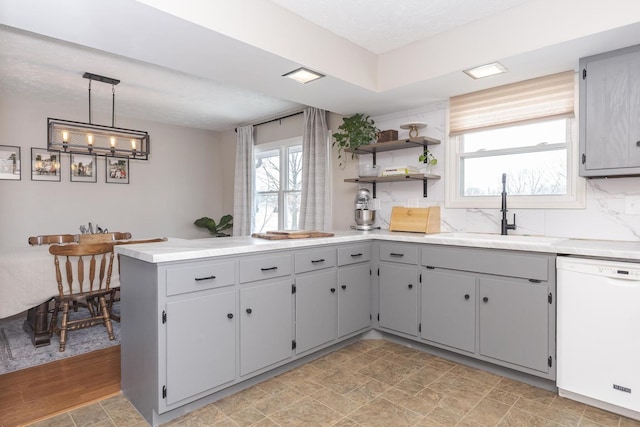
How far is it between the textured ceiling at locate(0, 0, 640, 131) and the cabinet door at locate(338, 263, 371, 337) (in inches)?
62.2

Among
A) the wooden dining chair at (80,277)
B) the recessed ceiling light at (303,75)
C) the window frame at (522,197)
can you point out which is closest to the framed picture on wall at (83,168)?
the wooden dining chair at (80,277)

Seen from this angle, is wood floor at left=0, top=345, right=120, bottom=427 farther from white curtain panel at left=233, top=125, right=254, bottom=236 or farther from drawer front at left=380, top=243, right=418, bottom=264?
white curtain panel at left=233, top=125, right=254, bottom=236

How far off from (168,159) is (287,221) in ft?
6.90

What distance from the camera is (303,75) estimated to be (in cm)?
290

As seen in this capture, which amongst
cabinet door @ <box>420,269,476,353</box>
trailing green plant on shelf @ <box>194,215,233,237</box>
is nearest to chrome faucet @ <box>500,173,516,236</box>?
cabinet door @ <box>420,269,476,353</box>

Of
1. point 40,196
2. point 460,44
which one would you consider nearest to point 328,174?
point 460,44

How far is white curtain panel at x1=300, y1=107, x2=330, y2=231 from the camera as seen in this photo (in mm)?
4344

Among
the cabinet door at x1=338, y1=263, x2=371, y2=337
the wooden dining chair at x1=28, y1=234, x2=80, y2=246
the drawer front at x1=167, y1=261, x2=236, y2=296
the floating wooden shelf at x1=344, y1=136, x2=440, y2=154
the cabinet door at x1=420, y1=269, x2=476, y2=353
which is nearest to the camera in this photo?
the drawer front at x1=167, y1=261, x2=236, y2=296

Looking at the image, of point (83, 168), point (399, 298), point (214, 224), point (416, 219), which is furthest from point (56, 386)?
point (214, 224)

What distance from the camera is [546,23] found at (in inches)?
93.0

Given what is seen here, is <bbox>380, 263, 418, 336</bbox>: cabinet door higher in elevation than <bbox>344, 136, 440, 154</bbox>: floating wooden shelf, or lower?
lower

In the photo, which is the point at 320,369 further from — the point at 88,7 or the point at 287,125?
the point at 287,125

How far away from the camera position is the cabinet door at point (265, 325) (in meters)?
2.34

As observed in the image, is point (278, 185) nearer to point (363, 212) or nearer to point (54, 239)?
point (363, 212)
